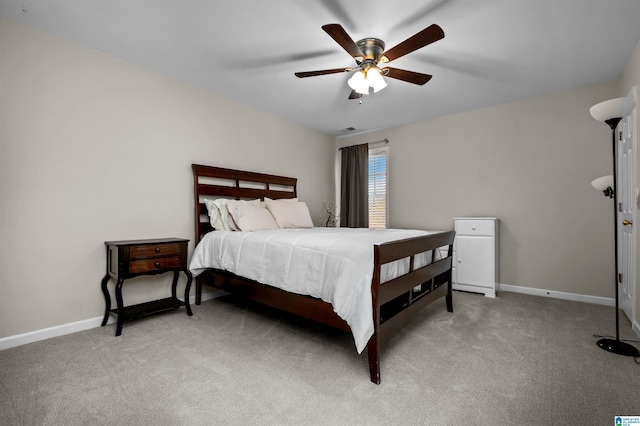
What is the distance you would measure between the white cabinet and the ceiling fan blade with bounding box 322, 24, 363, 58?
2669 millimetres

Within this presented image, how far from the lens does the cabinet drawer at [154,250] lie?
249cm

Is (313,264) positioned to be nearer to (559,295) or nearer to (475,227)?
(475,227)

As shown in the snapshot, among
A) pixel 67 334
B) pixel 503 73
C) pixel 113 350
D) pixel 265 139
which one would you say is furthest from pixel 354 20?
pixel 67 334

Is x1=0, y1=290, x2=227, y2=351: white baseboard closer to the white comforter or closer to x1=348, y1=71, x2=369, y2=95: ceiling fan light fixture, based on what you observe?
the white comforter

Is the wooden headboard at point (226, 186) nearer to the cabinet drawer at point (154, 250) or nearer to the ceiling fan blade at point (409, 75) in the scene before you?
the cabinet drawer at point (154, 250)

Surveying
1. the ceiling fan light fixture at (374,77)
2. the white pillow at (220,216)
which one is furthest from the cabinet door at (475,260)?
the white pillow at (220,216)

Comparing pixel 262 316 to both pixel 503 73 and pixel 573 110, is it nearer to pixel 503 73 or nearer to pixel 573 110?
pixel 503 73

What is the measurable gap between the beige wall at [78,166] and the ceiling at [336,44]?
0.78 ft

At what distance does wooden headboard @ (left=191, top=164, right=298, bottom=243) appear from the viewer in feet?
11.0

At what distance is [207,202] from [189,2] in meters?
1.94

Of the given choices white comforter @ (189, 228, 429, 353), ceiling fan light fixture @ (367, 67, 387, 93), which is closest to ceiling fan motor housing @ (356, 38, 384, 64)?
ceiling fan light fixture @ (367, 67, 387, 93)

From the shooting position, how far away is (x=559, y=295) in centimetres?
345

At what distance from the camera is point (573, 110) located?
3.38 meters

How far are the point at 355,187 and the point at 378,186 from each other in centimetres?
41
